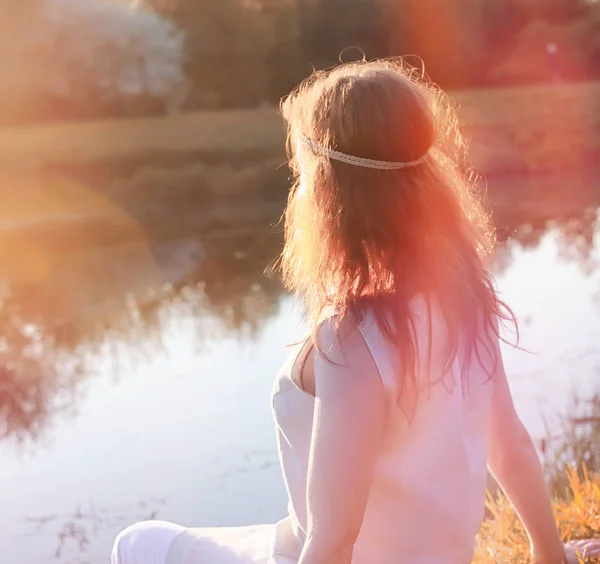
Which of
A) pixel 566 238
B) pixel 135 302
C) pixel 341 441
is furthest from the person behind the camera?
pixel 566 238

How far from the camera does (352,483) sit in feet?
3.24

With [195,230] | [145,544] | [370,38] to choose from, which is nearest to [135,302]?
[195,230]

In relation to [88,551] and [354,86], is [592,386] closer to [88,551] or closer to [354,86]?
[88,551]

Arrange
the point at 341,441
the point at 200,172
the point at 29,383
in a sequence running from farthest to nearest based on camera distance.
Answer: the point at 200,172 → the point at 29,383 → the point at 341,441

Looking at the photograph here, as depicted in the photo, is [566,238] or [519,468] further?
[566,238]

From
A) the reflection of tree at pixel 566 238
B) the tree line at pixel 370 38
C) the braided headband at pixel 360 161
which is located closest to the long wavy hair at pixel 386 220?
the braided headband at pixel 360 161

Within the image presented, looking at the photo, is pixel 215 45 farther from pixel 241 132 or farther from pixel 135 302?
pixel 135 302

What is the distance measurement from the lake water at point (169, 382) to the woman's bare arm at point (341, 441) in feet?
6.85

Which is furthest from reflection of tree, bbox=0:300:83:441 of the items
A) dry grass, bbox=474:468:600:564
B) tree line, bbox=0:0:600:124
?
tree line, bbox=0:0:600:124

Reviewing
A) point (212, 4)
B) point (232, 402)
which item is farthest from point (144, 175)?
point (232, 402)

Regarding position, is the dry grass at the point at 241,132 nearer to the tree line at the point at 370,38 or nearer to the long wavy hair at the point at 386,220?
the tree line at the point at 370,38

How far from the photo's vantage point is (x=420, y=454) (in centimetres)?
108

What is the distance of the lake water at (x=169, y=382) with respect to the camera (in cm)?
322

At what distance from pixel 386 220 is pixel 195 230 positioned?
700 centimetres
